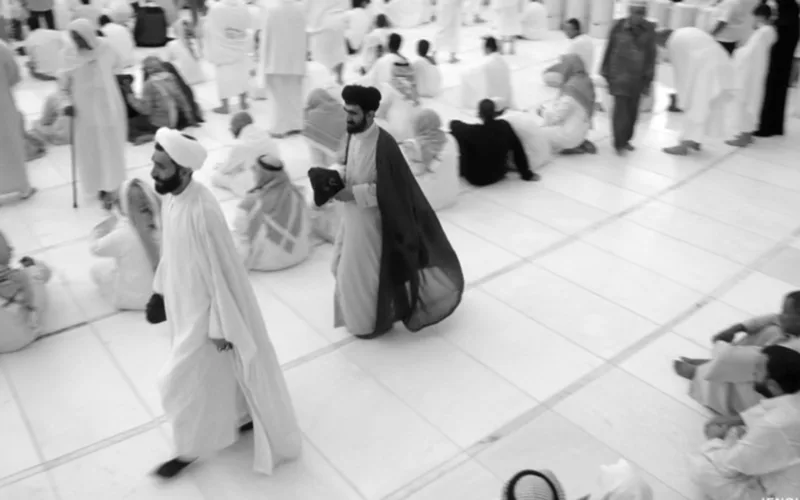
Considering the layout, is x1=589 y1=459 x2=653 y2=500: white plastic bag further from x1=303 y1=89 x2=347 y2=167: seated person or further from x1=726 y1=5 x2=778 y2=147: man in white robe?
x1=726 y1=5 x2=778 y2=147: man in white robe

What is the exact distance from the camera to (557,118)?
20.1ft

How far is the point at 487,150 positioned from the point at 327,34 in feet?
8.72

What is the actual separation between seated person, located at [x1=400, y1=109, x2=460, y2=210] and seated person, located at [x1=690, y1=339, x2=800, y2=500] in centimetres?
274

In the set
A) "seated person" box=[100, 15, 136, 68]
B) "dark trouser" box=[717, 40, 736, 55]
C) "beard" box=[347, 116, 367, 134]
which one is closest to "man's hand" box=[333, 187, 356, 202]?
"beard" box=[347, 116, 367, 134]

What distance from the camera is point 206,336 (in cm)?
272

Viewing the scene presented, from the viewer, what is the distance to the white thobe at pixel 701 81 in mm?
5848

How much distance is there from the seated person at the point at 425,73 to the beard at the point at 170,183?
201 inches

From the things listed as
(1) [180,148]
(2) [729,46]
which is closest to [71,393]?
(1) [180,148]

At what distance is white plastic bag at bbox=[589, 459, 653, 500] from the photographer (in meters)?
2.06

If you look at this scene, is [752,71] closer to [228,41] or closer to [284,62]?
[284,62]

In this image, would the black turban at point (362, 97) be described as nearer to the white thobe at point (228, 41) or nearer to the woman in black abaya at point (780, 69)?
the white thobe at point (228, 41)

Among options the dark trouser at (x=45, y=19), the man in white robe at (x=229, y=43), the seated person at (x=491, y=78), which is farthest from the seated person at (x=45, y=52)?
the seated person at (x=491, y=78)

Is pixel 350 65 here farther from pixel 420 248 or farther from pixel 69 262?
pixel 420 248

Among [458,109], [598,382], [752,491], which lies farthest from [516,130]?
[752,491]
